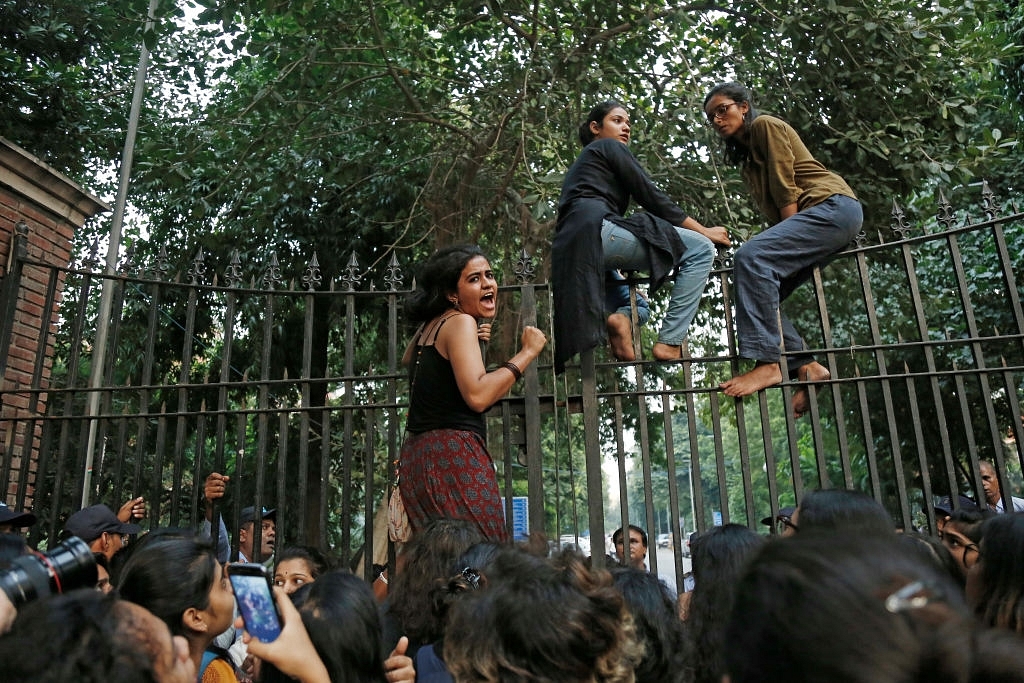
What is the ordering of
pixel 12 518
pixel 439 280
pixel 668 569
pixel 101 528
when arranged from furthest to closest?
pixel 668 569 < pixel 101 528 < pixel 439 280 < pixel 12 518

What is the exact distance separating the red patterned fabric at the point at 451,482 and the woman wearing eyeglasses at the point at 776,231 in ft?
4.69

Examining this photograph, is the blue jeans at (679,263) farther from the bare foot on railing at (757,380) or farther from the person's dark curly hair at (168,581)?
the person's dark curly hair at (168,581)

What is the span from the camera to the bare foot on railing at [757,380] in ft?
14.0

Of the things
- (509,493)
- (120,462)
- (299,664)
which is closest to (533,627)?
(299,664)

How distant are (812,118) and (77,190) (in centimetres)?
641

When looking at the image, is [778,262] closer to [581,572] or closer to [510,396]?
[510,396]

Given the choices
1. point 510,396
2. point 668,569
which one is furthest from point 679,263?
point 668,569

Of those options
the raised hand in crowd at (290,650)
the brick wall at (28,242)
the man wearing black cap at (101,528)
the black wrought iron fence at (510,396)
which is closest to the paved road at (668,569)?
the black wrought iron fence at (510,396)

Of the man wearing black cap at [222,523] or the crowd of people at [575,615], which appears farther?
the man wearing black cap at [222,523]

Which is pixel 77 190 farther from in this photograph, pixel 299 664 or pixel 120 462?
pixel 299 664

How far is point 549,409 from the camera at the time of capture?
4953mm

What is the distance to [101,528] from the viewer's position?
172 inches

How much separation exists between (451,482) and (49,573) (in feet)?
6.45

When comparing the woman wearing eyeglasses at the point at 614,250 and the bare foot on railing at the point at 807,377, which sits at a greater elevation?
the woman wearing eyeglasses at the point at 614,250
